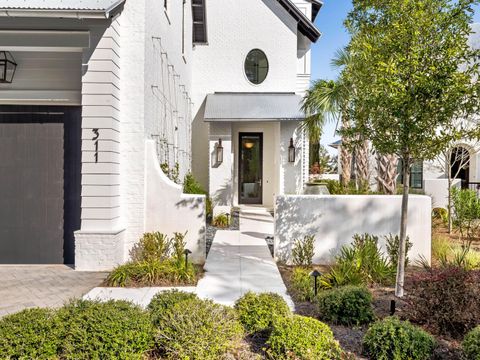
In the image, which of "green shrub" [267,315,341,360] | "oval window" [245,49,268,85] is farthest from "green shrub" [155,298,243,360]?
"oval window" [245,49,268,85]

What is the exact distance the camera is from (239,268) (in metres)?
8.10

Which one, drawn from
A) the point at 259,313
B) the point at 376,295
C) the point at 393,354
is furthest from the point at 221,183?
the point at 393,354

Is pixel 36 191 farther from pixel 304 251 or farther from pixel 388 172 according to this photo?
pixel 388 172

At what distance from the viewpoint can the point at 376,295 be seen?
6.26 meters

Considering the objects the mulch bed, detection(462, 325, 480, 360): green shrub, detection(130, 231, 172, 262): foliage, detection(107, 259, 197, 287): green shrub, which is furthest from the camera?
detection(130, 231, 172, 262): foliage

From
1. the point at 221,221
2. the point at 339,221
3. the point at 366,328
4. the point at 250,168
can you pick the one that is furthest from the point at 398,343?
the point at 250,168

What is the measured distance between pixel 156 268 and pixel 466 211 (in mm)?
11758

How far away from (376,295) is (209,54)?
14531 mm

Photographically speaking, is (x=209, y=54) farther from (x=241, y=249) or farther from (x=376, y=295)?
(x=376, y=295)

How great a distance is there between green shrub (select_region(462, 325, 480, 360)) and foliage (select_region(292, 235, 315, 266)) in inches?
176

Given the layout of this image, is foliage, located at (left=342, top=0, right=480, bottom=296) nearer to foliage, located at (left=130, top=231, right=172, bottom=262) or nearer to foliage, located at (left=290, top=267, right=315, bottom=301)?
foliage, located at (left=290, top=267, right=315, bottom=301)

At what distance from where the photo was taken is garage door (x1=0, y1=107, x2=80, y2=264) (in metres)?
8.42

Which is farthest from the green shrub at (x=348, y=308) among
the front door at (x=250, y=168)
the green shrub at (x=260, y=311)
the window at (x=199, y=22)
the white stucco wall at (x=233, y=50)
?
the window at (x=199, y=22)

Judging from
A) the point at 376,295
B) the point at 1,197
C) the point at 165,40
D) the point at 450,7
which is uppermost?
the point at 165,40
